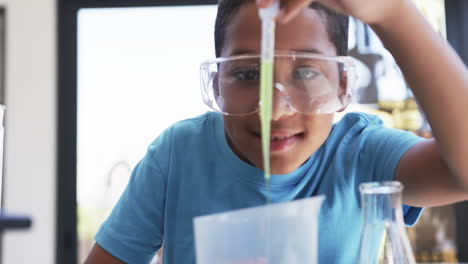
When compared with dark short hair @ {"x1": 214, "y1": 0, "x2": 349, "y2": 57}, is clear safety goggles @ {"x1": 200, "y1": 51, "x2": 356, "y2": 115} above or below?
below

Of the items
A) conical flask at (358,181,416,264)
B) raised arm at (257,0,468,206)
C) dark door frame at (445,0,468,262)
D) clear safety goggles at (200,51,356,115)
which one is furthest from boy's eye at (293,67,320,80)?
dark door frame at (445,0,468,262)

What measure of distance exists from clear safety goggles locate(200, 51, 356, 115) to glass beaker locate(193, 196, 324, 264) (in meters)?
0.25

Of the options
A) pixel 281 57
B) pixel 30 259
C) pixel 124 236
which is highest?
pixel 281 57

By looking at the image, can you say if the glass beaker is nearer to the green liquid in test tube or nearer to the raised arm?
the green liquid in test tube

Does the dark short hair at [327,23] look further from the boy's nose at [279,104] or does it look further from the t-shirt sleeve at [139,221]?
the t-shirt sleeve at [139,221]

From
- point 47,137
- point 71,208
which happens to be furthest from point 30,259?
point 47,137

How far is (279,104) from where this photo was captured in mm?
713

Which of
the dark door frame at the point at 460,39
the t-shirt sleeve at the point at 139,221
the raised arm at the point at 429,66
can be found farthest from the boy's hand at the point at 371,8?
the dark door frame at the point at 460,39

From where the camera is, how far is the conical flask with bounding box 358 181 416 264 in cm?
54

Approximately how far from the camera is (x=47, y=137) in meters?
3.22

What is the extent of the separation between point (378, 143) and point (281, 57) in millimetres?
238

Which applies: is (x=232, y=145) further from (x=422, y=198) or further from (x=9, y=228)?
(x=9, y=228)

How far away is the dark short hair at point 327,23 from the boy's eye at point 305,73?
0.09m

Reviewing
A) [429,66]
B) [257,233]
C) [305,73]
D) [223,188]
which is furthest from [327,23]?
[257,233]
